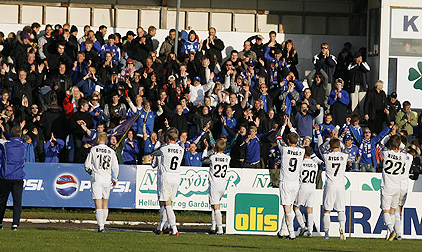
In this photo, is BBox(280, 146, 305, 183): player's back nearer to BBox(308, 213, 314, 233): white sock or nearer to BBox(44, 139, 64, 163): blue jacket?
BBox(308, 213, 314, 233): white sock

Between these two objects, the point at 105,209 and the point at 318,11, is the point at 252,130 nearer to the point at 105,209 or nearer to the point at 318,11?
the point at 105,209

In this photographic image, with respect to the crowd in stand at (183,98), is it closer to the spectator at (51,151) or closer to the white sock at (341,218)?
the spectator at (51,151)

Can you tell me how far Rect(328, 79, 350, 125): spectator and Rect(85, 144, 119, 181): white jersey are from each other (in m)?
9.82

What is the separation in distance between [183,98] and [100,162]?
24.6 feet

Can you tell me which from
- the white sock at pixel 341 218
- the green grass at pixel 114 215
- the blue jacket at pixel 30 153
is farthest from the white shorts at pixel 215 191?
the blue jacket at pixel 30 153

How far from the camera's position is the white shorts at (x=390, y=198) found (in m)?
17.4

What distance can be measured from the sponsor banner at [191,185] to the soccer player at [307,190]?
419 cm

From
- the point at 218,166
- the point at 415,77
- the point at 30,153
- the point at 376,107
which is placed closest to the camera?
the point at 218,166

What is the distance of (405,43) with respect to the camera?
1062 inches

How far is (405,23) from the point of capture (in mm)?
26969

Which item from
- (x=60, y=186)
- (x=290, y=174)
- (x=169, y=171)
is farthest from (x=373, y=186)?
(x=60, y=186)

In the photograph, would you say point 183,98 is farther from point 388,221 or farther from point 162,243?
point 162,243

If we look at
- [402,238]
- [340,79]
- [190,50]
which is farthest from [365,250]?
[190,50]

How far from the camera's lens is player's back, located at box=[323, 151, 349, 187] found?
17200 mm
